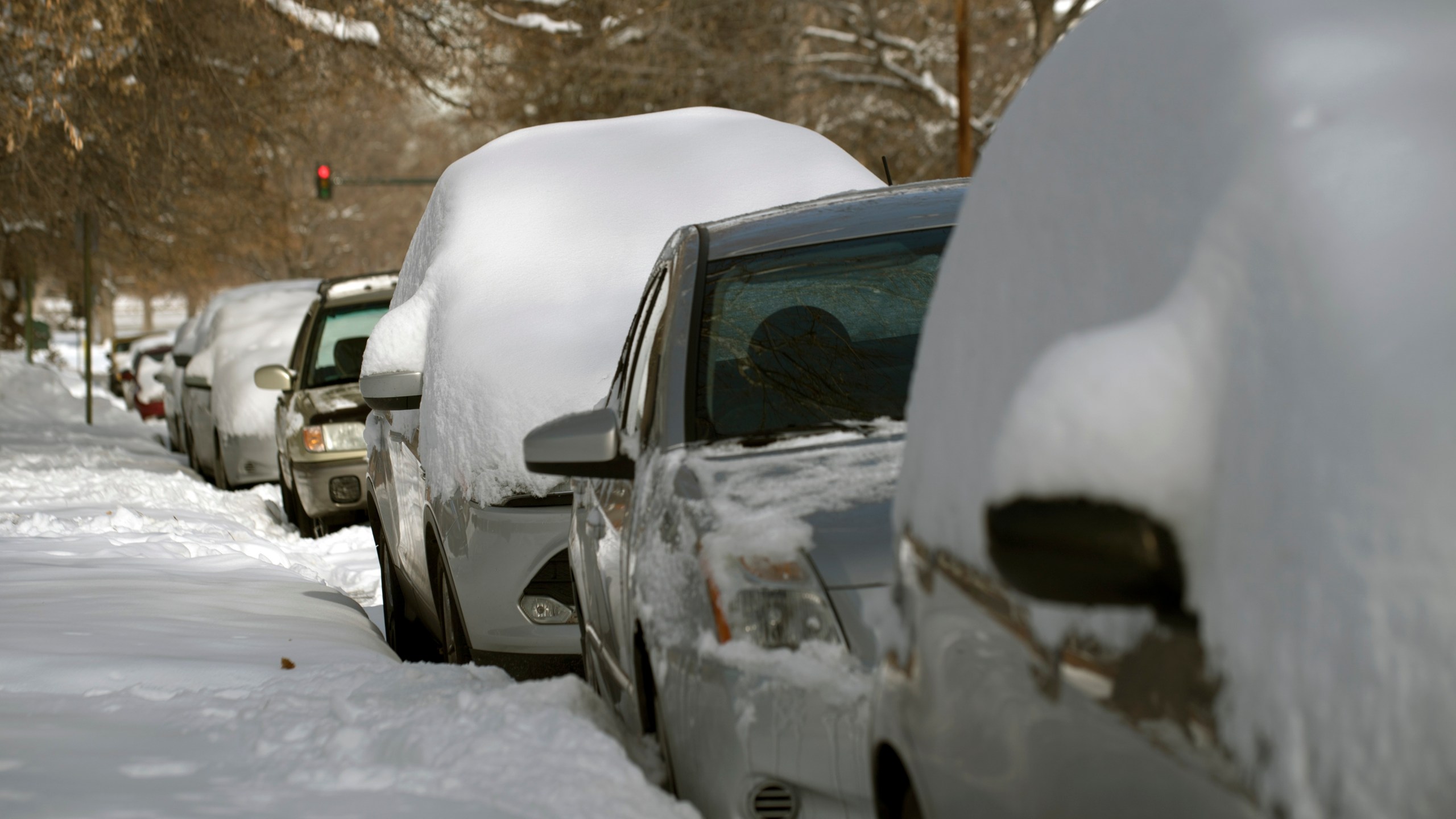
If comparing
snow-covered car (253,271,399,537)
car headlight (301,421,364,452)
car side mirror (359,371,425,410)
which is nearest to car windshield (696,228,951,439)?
car side mirror (359,371,425,410)

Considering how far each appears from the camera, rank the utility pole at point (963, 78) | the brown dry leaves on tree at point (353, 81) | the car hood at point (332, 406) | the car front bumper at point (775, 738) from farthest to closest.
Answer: the utility pole at point (963, 78) < the brown dry leaves on tree at point (353, 81) < the car hood at point (332, 406) < the car front bumper at point (775, 738)

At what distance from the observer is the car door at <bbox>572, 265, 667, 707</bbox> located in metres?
4.09

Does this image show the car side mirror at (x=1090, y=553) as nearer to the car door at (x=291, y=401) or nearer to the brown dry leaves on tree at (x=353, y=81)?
the car door at (x=291, y=401)

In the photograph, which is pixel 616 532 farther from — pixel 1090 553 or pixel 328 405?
pixel 328 405

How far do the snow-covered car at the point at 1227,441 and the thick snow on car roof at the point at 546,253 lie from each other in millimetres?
Answer: 3643

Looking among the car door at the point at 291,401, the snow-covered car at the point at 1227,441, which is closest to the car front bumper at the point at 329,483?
the car door at the point at 291,401

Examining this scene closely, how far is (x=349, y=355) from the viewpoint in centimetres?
1163

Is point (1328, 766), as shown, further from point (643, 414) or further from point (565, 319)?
point (565, 319)

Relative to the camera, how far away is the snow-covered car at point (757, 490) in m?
3.17

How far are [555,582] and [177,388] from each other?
16915 mm

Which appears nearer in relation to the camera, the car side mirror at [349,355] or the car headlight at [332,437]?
the car headlight at [332,437]

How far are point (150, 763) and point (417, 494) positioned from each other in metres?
2.66

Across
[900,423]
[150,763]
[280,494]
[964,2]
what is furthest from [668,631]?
[964,2]

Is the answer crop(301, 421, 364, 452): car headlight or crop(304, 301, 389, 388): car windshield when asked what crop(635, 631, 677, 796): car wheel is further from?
crop(304, 301, 389, 388): car windshield
